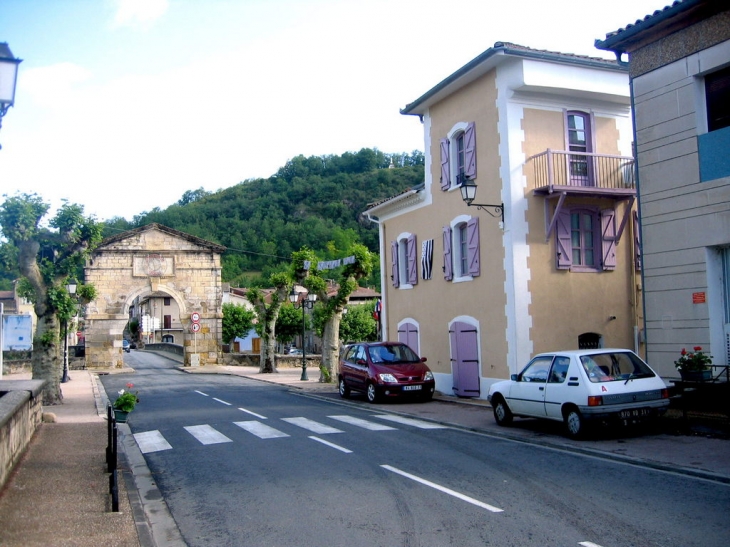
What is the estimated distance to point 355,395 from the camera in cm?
2233

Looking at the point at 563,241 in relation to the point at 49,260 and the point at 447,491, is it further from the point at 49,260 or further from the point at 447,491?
the point at 49,260

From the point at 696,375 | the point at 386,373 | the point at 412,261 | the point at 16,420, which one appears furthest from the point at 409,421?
the point at 412,261

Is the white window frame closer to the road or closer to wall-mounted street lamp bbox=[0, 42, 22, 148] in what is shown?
the road

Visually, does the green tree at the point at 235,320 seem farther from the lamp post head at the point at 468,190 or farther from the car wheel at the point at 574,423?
the car wheel at the point at 574,423

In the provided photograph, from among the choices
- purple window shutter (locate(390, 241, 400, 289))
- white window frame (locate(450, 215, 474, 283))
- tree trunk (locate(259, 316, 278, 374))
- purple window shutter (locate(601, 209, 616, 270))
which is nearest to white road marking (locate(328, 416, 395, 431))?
white window frame (locate(450, 215, 474, 283))

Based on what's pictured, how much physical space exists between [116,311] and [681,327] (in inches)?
1500

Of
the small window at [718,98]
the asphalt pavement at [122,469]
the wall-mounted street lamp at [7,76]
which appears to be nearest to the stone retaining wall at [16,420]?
Result: the asphalt pavement at [122,469]

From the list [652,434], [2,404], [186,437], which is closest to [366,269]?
[186,437]

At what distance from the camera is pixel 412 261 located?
23.2 m

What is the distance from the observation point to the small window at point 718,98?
11922 millimetres

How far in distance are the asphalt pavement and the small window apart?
531 cm

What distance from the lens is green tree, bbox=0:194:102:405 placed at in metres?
18.4

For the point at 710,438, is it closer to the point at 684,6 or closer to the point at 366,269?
the point at 684,6

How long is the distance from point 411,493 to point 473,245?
12164mm
